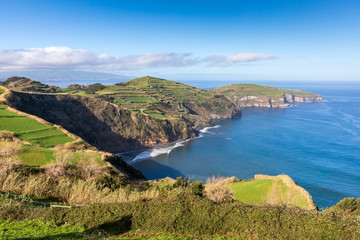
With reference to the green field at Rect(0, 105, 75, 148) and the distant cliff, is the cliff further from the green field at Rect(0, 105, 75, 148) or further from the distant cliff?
the green field at Rect(0, 105, 75, 148)

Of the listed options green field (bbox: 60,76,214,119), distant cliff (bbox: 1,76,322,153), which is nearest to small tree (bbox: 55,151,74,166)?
distant cliff (bbox: 1,76,322,153)

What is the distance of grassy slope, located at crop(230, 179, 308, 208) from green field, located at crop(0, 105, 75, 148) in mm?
33648

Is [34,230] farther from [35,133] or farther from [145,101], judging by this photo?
[145,101]

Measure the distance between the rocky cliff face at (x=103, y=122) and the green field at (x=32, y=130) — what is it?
28472 mm

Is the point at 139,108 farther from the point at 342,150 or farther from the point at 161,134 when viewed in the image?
the point at 342,150

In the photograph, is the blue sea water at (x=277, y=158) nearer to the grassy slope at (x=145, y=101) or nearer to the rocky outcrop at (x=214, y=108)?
the grassy slope at (x=145, y=101)

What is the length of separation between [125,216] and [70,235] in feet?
9.65

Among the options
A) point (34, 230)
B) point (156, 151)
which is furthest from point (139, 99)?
point (34, 230)

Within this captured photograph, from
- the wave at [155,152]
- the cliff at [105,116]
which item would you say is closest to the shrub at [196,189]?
the wave at [155,152]

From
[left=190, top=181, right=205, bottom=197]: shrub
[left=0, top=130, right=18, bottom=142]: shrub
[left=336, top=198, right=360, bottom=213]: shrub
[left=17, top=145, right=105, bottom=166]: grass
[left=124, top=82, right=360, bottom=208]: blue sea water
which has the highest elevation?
[left=0, top=130, right=18, bottom=142]: shrub

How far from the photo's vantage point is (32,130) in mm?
41125

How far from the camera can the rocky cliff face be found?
260ft

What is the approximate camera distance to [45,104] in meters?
80.7

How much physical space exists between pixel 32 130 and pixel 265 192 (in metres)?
44.1
